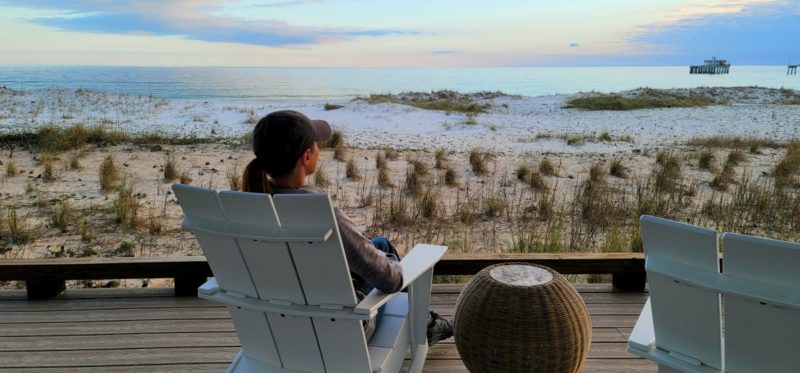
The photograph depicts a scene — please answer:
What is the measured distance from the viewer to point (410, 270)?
219cm

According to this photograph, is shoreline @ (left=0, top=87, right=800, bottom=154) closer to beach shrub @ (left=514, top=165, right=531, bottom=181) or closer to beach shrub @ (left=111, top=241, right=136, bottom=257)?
beach shrub @ (left=514, top=165, right=531, bottom=181)

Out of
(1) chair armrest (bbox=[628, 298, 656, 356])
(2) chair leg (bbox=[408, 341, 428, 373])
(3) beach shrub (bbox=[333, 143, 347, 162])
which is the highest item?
(1) chair armrest (bbox=[628, 298, 656, 356])

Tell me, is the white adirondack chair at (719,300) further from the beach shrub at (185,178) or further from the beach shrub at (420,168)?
the beach shrub at (185,178)

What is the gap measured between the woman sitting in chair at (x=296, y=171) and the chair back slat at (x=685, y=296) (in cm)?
83

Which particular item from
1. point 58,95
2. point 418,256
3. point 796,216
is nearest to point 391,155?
point 796,216

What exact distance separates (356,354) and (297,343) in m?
0.22

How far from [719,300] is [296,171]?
1320mm

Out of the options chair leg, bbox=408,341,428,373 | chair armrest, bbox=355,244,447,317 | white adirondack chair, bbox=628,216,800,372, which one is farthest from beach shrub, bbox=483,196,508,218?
white adirondack chair, bbox=628,216,800,372

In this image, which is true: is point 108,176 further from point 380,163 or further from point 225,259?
point 225,259

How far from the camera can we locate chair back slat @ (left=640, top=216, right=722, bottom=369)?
1.47 metres

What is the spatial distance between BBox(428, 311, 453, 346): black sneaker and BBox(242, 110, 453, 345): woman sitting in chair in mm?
742

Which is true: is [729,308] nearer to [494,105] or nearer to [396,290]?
[396,290]

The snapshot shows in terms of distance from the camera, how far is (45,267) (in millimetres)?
3240

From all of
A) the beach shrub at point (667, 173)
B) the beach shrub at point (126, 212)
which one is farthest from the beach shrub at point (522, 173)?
the beach shrub at point (126, 212)
